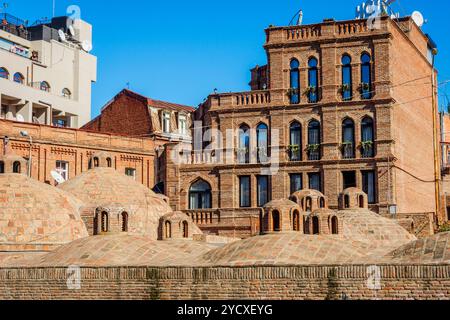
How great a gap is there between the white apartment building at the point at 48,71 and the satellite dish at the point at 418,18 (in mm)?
24506

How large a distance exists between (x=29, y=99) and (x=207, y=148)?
16409 millimetres

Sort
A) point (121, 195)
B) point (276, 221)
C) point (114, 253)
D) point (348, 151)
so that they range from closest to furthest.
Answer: point (276, 221) < point (114, 253) < point (121, 195) < point (348, 151)

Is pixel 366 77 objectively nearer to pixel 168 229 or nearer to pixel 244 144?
pixel 244 144

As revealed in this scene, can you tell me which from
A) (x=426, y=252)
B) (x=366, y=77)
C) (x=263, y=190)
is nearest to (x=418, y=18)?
(x=366, y=77)

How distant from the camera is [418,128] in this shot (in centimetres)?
5338

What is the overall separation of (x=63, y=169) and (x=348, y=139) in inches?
627

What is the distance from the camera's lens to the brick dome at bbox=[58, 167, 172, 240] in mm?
42188

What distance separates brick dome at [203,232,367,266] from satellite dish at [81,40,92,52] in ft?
141

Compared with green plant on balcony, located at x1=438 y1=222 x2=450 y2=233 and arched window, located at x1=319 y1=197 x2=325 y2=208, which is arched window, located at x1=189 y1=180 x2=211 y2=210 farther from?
green plant on balcony, located at x1=438 y1=222 x2=450 y2=233

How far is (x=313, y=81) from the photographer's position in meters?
49.7

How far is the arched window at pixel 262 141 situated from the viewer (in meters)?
49.9

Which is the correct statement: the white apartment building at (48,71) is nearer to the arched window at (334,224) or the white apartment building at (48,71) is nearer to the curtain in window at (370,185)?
the curtain in window at (370,185)

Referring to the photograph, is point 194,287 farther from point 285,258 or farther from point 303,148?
point 303,148
